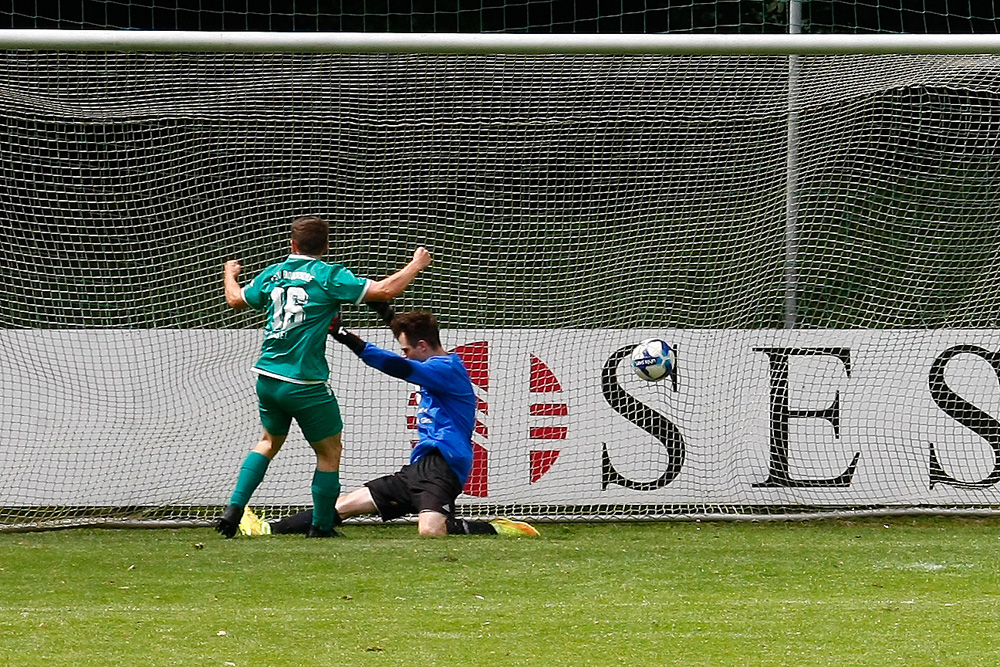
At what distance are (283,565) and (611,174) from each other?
3.72 meters

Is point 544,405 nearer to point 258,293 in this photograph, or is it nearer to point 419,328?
point 419,328

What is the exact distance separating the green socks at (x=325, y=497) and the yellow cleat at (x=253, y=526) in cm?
41

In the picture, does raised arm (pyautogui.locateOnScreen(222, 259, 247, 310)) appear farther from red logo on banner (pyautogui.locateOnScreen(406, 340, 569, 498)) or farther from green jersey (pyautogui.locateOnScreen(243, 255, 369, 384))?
red logo on banner (pyautogui.locateOnScreen(406, 340, 569, 498))

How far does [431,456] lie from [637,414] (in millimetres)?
1754

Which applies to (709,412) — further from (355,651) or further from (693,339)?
(355,651)

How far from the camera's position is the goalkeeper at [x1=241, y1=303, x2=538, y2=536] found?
745 centimetres

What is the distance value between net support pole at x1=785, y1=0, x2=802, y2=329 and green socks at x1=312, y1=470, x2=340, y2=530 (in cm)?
322

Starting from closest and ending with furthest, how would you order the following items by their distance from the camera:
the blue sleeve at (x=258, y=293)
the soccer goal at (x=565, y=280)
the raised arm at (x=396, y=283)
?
the raised arm at (x=396, y=283) < the blue sleeve at (x=258, y=293) < the soccer goal at (x=565, y=280)

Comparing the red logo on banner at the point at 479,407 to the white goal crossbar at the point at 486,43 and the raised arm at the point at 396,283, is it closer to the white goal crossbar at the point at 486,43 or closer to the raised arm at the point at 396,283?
the raised arm at the point at 396,283

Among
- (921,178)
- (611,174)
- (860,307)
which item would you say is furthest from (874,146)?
(611,174)

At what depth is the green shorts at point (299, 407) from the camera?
6.89 meters

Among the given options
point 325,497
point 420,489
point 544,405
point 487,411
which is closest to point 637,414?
point 544,405

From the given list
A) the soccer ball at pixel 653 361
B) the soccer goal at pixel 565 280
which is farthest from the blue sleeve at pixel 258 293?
the soccer ball at pixel 653 361

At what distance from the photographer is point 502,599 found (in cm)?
544
